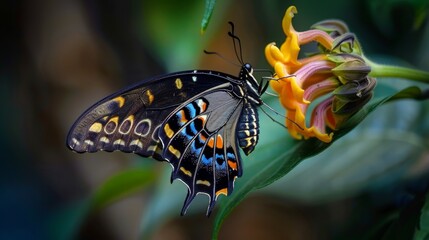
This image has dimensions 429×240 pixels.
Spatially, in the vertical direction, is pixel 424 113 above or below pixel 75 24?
below

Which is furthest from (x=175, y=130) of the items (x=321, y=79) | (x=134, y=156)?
(x=134, y=156)

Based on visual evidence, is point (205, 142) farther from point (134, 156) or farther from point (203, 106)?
point (134, 156)

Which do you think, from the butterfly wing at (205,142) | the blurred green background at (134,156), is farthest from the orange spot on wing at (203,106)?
the blurred green background at (134,156)

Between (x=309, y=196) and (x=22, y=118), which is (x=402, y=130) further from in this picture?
(x=22, y=118)

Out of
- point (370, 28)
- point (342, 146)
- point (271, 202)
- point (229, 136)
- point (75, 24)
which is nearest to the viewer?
point (229, 136)

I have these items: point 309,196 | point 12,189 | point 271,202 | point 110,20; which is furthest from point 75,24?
point 309,196

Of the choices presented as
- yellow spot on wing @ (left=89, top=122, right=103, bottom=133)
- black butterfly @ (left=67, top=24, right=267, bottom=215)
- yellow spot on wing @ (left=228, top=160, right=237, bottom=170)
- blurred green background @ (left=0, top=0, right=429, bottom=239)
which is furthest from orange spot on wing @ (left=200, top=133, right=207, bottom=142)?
blurred green background @ (left=0, top=0, right=429, bottom=239)

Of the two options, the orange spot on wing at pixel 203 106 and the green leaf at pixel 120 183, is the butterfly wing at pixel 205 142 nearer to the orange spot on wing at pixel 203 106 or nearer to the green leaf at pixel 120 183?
the orange spot on wing at pixel 203 106
